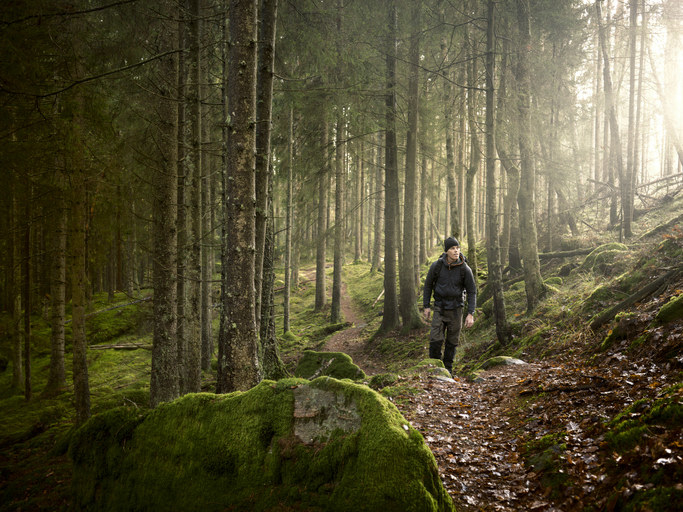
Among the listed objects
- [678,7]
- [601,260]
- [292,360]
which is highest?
[678,7]

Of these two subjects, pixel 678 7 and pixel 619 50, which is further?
pixel 619 50

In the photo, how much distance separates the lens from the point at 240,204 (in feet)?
15.7

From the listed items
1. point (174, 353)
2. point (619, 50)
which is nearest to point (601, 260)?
point (174, 353)

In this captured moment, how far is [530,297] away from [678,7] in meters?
13.7

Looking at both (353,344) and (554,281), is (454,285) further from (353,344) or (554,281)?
(353,344)

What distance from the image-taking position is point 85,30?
7.10m

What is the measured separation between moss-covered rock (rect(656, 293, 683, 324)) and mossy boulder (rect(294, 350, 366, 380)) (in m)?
5.16

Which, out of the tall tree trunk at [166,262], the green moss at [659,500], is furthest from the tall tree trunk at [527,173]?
the tall tree trunk at [166,262]

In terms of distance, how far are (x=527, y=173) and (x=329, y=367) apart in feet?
22.3

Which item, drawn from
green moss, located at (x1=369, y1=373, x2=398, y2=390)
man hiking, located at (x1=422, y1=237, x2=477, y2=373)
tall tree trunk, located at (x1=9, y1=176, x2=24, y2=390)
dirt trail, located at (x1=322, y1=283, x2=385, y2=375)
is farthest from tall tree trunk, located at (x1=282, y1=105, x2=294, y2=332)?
tall tree trunk, located at (x1=9, y1=176, x2=24, y2=390)

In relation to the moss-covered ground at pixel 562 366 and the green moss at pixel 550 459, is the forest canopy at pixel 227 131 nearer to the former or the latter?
the moss-covered ground at pixel 562 366

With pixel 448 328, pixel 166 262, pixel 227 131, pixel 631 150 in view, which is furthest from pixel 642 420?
pixel 631 150

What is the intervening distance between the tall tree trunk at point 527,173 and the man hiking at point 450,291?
10.4 feet

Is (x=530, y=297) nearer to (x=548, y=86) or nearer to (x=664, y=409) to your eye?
(x=664, y=409)
